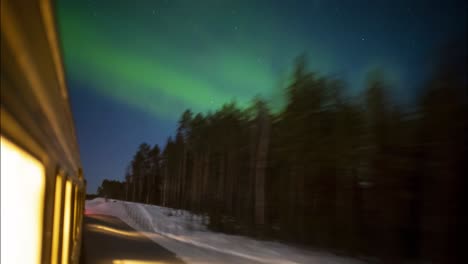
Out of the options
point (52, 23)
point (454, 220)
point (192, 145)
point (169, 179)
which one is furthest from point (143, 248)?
point (169, 179)

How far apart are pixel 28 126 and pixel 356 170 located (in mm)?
23951

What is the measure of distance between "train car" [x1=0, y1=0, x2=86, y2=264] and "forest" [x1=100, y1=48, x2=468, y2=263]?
41.1ft

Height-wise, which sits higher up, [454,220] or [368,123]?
[368,123]

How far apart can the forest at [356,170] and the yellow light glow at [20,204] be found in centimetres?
1270

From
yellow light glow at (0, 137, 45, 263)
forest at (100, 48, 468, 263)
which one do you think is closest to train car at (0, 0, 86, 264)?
yellow light glow at (0, 137, 45, 263)

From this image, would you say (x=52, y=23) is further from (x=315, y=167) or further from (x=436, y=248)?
(x=315, y=167)

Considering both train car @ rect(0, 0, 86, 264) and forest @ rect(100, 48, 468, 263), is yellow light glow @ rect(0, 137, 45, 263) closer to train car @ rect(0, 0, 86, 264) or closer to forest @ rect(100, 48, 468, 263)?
train car @ rect(0, 0, 86, 264)

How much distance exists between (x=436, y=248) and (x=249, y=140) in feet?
94.2

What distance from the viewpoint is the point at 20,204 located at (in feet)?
4.76

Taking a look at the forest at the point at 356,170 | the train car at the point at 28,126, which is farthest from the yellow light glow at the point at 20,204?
the forest at the point at 356,170

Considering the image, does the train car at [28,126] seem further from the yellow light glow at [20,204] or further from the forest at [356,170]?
the forest at [356,170]

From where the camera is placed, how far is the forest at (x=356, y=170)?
14336mm

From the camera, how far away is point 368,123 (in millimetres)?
19469

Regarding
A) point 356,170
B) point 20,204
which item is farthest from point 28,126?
point 356,170
